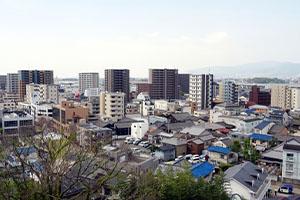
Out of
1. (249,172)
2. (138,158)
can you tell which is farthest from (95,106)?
(249,172)

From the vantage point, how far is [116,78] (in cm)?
2869

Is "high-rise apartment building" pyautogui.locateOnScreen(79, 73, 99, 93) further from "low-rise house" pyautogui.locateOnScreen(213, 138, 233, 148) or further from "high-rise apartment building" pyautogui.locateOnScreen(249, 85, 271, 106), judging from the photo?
"low-rise house" pyautogui.locateOnScreen(213, 138, 233, 148)

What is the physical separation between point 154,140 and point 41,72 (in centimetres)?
2099

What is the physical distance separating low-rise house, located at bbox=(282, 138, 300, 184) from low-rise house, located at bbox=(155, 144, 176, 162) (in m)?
3.98

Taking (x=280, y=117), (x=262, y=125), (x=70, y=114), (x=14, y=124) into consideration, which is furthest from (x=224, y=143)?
(x=14, y=124)

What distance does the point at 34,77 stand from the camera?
1230 inches

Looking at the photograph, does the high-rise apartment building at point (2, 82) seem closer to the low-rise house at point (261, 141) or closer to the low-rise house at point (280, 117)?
the low-rise house at point (280, 117)

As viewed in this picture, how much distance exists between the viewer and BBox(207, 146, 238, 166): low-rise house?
10749mm

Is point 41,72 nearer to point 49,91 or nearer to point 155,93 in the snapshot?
point 49,91

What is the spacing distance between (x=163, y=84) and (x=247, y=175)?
23803 millimetres

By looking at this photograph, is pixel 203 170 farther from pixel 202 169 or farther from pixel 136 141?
pixel 136 141

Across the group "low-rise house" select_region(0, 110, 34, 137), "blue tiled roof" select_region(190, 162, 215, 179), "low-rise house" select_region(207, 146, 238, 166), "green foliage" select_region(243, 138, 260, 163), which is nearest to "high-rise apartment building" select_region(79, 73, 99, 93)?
"low-rise house" select_region(0, 110, 34, 137)

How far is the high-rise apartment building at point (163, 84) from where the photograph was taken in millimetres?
30766

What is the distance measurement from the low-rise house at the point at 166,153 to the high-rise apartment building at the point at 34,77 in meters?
22.7
